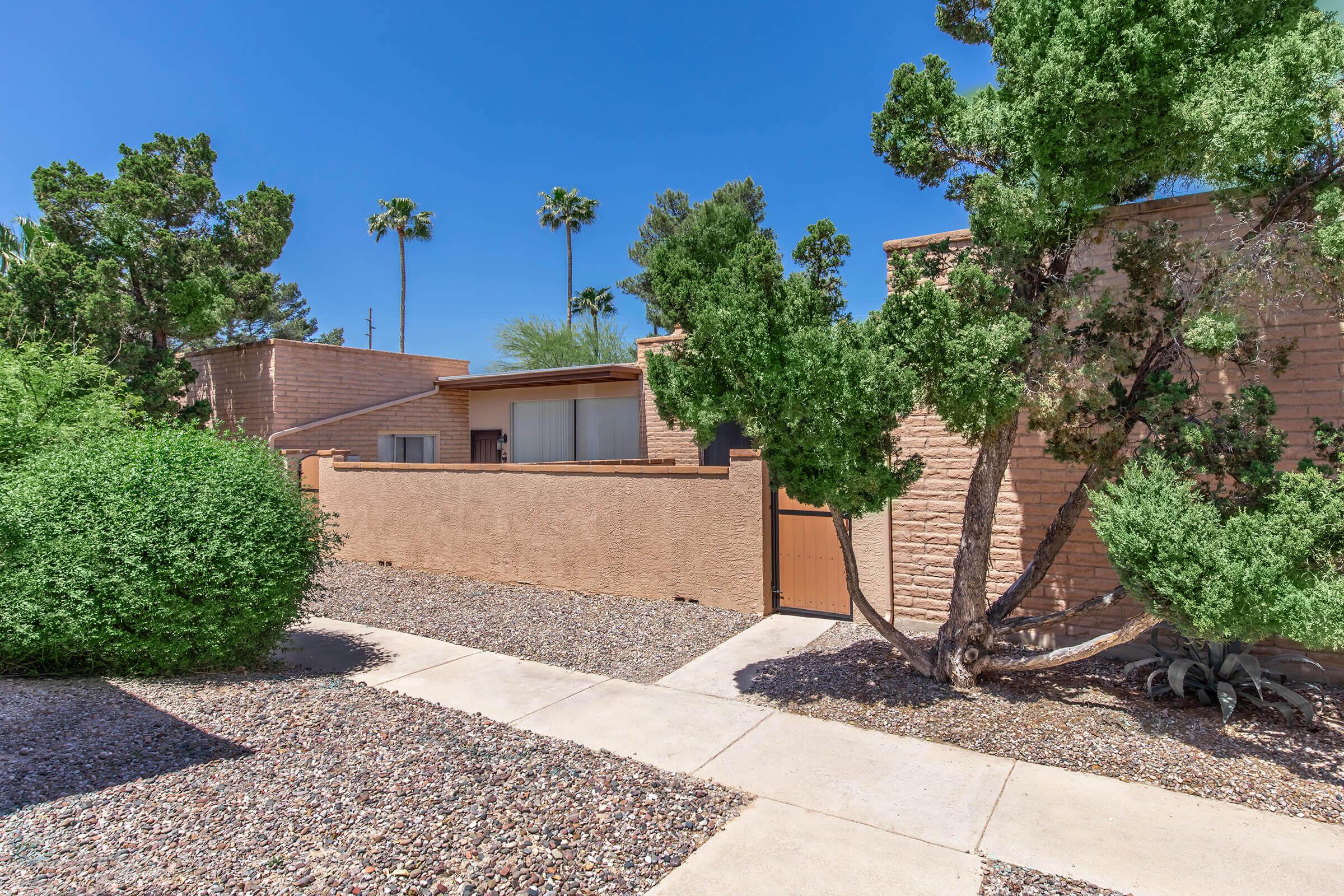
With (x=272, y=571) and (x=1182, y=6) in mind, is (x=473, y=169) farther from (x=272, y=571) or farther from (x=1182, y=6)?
(x=1182, y=6)

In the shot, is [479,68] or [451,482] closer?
[451,482]

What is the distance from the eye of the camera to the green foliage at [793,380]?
464cm

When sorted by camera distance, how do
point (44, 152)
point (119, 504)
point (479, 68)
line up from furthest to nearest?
point (479, 68)
point (44, 152)
point (119, 504)

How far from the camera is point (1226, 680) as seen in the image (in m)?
5.26

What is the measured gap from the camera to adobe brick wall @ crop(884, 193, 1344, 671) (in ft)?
18.5

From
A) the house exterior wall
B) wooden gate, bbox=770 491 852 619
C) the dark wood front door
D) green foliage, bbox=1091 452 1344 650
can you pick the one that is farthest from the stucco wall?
the dark wood front door

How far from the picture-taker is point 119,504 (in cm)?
600

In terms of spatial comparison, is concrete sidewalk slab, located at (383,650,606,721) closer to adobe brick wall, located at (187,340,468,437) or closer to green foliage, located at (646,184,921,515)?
green foliage, located at (646,184,921,515)

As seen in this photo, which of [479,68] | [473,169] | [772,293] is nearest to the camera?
[772,293]

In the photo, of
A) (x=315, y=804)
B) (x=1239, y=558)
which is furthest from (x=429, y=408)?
(x=1239, y=558)

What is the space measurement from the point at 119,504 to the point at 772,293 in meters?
5.65

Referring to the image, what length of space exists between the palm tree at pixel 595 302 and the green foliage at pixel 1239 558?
35346 mm

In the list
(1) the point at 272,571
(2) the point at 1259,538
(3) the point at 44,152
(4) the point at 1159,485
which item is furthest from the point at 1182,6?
(3) the point at 44,152

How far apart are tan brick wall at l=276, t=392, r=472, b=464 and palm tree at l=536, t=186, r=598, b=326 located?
752 inches
